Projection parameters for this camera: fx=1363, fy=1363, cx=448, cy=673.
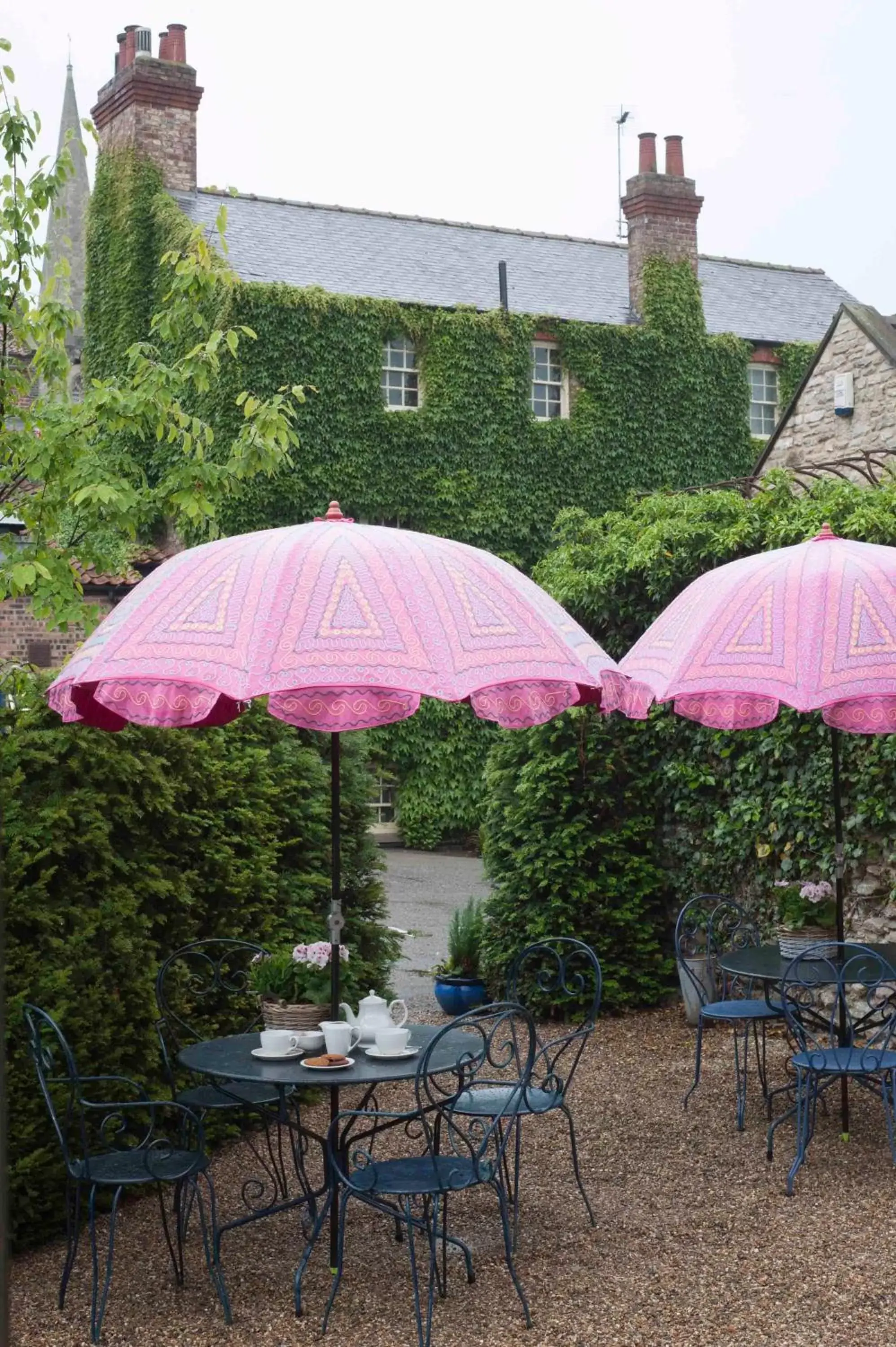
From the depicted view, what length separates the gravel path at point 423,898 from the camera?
1098 cm

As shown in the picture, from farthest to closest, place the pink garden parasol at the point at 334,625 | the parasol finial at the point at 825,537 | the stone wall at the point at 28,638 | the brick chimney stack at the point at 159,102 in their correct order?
the brick chimney stack at the point at 159,102 < the stone wall at the point at 28,638 < the parasol finial at the point at 825,537 < the pink garden parasol at the point at 334,625

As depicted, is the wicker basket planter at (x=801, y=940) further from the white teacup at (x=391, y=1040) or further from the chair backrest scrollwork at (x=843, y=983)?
the white teacup at (x=391, y=1040)

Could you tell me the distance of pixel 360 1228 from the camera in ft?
17.3

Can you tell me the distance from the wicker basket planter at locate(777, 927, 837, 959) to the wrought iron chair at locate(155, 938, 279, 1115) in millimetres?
2547

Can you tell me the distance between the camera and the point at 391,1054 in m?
4.71

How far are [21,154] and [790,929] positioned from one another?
532cm

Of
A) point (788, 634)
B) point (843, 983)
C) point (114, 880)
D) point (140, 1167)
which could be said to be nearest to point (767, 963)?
point (843, 983)

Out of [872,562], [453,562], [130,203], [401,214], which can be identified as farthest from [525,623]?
[401,214]

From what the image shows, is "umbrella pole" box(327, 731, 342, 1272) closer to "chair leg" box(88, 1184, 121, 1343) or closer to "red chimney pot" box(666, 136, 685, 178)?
"chair leg" box(88, 1184, 121, 1343)

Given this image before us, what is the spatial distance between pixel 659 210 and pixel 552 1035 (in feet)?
56.7

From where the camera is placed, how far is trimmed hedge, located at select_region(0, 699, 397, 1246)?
16.4ft

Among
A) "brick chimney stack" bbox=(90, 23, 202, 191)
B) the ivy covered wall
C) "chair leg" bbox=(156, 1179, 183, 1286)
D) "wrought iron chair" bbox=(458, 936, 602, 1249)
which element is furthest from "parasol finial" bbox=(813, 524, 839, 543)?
"brick chimney stack" bbox=(90, 23, 202, 191)

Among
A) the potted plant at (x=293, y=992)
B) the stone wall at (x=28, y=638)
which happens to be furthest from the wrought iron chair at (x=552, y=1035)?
the stone wall at (x=28, y=638)

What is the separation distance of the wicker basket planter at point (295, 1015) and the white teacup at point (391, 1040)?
279 millimetres
